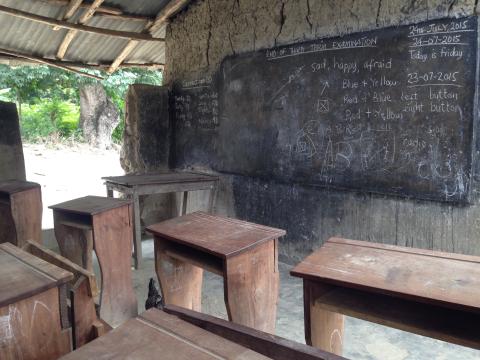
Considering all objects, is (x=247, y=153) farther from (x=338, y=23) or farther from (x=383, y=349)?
(x=383, y=349)

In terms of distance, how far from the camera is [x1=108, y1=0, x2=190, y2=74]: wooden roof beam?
5.49m

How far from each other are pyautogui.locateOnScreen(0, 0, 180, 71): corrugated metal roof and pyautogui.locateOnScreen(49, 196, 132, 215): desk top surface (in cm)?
315

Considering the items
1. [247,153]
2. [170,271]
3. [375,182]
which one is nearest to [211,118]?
[247,153]

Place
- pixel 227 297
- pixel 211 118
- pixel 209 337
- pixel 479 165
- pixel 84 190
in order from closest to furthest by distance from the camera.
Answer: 1. pixel 209 337
2. pixel 227 297
3. pixel 479 165
4. pixel 211 118
5. pixel 84 190

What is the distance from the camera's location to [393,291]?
→ 1.56m

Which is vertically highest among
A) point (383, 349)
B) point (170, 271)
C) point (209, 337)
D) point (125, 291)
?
point (209, 337)

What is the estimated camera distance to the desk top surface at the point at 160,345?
1149 mm

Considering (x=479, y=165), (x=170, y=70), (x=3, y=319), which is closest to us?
(x=3, y=319)

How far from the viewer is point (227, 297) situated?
7.40ft

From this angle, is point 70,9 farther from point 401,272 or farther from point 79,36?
point 401,272

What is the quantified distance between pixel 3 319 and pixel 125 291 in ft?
6.11

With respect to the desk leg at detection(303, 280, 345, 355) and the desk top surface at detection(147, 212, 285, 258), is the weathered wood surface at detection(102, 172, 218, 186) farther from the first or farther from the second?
the desk leg at detection(303, 280, 345, 355)

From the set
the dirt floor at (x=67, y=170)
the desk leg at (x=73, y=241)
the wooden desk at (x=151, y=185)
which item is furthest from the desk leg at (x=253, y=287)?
the dirt floor at (x=67, y=170)

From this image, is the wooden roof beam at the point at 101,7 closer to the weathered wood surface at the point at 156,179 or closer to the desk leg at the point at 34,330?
the weathered wood surface at the point at 156,179
